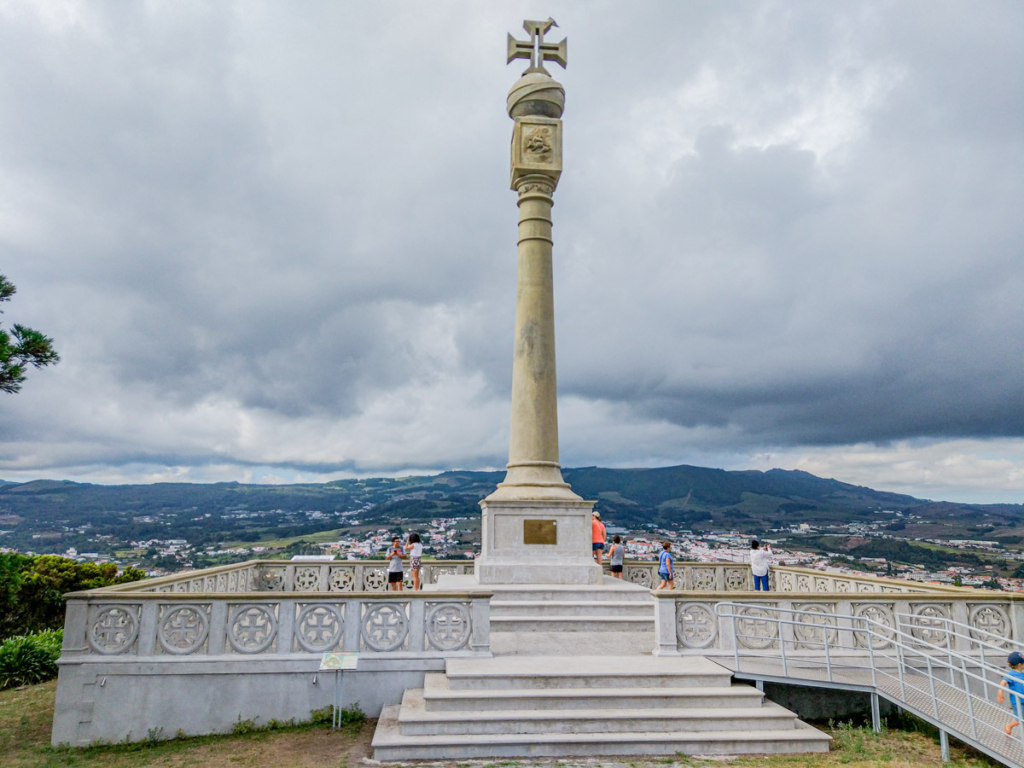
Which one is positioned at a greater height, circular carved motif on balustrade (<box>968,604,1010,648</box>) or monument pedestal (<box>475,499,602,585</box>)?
monument pedestal (<box>475,499,602,585</box>)

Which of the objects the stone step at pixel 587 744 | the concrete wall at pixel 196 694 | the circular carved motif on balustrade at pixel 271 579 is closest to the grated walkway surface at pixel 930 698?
the stone step at pixel 587 744

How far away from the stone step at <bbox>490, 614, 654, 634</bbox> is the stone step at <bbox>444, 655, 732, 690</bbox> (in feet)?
9.24

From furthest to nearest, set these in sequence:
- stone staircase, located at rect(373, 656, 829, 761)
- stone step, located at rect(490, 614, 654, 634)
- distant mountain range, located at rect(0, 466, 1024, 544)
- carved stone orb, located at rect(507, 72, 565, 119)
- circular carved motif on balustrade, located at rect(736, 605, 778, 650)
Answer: distant mountain range, located at rect(0, 466, 1024, 544), carved stone orb, located at rect(507, 72, 565, 119), stone step, located at rect(490, 614, 654, 634), circular carved motif on balustrade, located at rect(736, 605, 778, 650), stone staircase, located at rect(373, 656, 829, 761)

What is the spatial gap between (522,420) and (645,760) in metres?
9.19

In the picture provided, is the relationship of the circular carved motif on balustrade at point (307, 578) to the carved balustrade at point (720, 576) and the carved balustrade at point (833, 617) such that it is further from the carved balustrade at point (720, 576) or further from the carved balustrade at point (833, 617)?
the carved balustrade at point (833, 617)

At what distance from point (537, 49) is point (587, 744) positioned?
17837 mm

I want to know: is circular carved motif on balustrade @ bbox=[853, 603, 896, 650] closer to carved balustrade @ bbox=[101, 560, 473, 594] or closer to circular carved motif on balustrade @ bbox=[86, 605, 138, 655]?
carved balustrade @ bbox=[101, 560, 473, 594]

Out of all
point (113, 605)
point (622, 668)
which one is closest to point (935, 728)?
point (622, 668)

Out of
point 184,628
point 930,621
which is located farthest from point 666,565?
point 184,628

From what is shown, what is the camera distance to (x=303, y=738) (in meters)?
8.26

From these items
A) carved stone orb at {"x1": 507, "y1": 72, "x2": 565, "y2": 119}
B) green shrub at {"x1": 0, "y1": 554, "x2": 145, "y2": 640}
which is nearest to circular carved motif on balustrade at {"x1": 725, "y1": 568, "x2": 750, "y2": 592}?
carved stone orb at {"x1": 507, "y1": 72, "x2": 565, "y2": 119}

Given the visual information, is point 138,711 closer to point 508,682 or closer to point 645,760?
point 508,682

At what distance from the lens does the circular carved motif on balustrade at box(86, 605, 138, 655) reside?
8797 mm

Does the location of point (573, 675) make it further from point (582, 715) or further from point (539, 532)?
point (539, 532)
